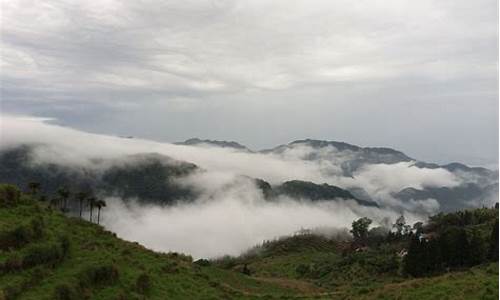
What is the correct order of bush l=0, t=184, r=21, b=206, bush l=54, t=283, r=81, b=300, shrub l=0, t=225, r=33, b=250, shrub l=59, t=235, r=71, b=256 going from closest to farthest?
bush l=54, t=283, r=81, b=300
shrub l=0, t=225, r=33, b=250
shrub l=59, t=235, r=71, b=256
bush l=0, t=184, r=21, b=206

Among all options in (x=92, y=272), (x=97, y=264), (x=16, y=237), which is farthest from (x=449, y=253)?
(x=16, y=237)

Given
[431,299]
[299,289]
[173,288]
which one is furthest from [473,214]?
[173,288]

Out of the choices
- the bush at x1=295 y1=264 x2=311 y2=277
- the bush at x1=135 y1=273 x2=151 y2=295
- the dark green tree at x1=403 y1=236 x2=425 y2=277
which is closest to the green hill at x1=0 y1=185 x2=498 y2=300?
the bush at x1=135 y1=273 x2=151 y2=295

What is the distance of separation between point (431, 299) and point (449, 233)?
157 ft

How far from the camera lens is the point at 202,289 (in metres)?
50.3

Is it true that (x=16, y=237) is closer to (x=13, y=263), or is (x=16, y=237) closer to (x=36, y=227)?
(x=36, y=227)

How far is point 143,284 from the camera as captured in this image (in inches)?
1748

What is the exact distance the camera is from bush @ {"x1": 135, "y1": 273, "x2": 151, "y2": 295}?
43.4 meters

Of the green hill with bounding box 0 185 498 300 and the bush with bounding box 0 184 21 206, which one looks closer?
the green hill with bounding box 0 185 498 300

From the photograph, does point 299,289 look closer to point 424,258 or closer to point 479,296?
point 424,258

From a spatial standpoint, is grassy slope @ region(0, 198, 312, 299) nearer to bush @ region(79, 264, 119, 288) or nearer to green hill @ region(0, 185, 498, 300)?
green hill @ region(0, 185, 498, 300)

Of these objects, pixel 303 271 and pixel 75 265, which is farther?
pixel 303 271

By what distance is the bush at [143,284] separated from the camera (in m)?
43.4

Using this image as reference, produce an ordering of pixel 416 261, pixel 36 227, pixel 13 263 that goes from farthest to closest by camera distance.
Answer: pixel 416 261, pixel 36 227, pixel 13 263
